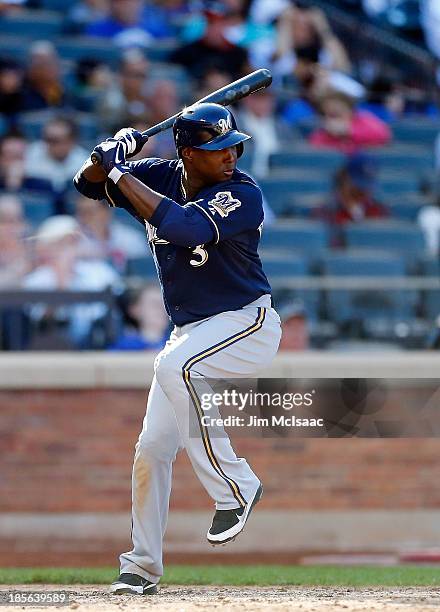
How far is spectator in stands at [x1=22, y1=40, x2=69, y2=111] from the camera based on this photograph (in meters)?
10.6

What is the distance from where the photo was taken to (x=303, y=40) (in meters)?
11.7

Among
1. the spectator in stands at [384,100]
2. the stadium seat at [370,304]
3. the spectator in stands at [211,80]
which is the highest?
the spectator in stands at [211,80]

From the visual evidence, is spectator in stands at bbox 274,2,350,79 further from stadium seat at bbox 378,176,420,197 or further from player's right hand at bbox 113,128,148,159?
player's right hand at bbox 113,128,148,159

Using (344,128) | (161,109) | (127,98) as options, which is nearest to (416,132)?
(344,128)

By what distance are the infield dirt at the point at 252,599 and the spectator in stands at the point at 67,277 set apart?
2.57 meters

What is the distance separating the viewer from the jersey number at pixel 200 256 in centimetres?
501

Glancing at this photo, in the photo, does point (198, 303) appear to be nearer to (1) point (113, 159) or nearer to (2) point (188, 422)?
(2) point (188, 422)

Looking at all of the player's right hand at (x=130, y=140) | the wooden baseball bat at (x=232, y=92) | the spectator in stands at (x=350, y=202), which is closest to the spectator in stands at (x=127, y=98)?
the spectator in stands at (x=350, y=202)

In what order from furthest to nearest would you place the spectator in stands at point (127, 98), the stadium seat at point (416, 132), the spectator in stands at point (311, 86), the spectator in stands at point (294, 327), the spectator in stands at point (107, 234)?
the stadium seat at point (416, 132), the spectator in stands at point (311, 86), the spectator in stands at point (127, 98), the spectator in stands at point (107, 234), the spectator in stands at point (294, 327)

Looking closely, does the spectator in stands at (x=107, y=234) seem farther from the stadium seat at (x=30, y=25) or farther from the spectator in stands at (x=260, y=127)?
the stadium seat at (x=30, y=25)

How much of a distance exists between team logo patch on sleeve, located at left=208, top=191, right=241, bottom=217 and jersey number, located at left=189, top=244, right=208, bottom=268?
0.20 m

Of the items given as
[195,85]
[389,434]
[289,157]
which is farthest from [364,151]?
[389,434]

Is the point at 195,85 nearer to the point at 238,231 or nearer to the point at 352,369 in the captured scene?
the point at 352,369

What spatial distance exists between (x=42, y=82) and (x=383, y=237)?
3.10m
